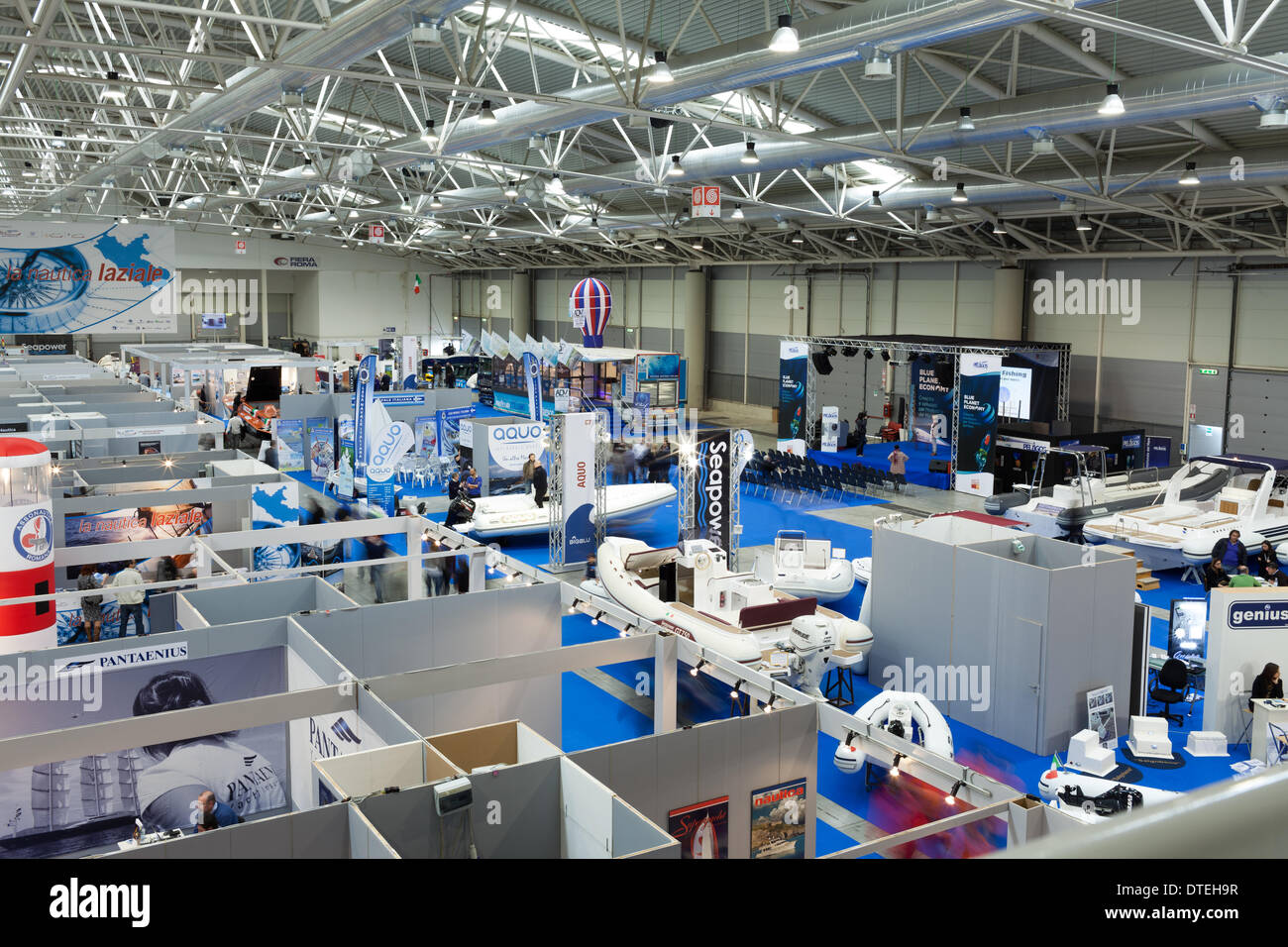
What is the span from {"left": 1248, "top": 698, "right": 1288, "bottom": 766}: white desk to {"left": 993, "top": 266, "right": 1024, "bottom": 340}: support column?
18045mm

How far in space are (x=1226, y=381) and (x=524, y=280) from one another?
92.4ft

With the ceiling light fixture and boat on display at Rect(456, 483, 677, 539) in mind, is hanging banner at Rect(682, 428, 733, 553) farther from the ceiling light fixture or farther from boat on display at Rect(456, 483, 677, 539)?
the ceiling light fixture

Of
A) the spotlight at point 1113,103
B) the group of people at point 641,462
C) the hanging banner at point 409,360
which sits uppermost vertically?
the spotlight at point 1113,103

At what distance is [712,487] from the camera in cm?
1422

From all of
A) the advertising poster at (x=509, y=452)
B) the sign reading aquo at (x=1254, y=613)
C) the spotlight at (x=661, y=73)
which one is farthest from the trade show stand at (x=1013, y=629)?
the advertising poster at (x=509, y=452)

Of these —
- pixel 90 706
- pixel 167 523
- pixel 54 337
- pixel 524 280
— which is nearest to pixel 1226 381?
pixel 167 523

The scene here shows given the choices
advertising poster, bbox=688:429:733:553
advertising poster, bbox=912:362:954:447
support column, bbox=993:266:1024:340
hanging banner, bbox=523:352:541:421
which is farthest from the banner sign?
advertising poster, bbox=688:429:733:553

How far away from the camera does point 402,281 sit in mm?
47844

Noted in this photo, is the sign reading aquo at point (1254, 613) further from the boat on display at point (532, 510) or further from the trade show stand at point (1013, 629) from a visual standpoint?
the boat on display at point (532, 510)

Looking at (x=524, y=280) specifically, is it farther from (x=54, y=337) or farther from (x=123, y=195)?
(x=54, y=337)

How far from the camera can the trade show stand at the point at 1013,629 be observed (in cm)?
1000

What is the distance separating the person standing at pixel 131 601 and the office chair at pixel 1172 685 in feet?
31.1

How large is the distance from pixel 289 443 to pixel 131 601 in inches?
530

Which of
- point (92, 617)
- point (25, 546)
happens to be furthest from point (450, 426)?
point (25, 546)
